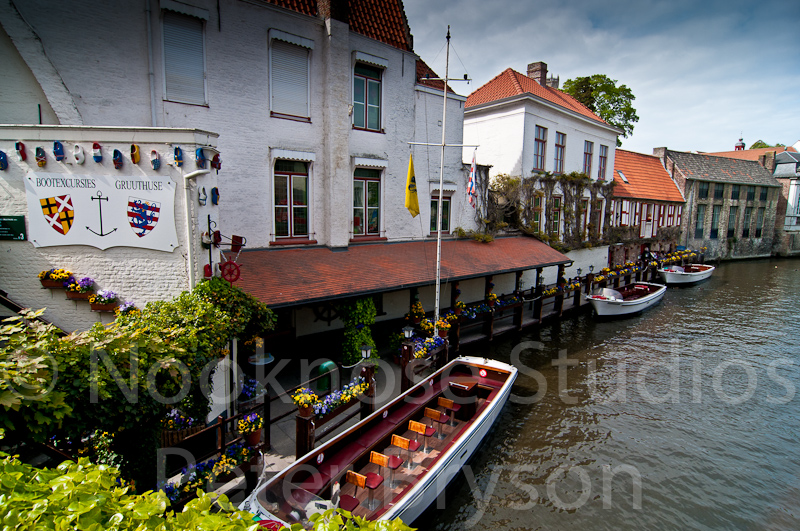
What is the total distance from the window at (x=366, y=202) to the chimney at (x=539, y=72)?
54.2 ft

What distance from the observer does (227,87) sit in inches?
422

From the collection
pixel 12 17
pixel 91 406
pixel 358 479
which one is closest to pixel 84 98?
pixel 12 17

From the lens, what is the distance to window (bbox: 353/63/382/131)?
13.5 m

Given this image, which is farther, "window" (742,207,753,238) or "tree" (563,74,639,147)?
"window" (742,207,753,238)

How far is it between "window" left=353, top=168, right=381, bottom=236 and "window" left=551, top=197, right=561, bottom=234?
13.1 meters

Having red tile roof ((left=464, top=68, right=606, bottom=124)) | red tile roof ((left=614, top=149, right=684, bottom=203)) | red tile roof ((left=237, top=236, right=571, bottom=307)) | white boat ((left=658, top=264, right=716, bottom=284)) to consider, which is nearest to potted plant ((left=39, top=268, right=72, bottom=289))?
red tile roof ((left=237, top=236, right=571, bottom=307))

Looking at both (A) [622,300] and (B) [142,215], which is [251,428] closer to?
(B) [142,215]

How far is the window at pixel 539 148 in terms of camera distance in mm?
21688

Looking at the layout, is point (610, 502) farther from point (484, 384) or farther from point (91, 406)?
point (91, 406)

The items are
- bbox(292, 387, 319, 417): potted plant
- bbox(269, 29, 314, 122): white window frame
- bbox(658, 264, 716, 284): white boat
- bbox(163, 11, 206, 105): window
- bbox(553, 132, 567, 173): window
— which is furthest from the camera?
bbox(658, 264, 716, 284): white boat

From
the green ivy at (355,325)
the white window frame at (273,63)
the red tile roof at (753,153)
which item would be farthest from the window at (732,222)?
the white window frame at (273,63)

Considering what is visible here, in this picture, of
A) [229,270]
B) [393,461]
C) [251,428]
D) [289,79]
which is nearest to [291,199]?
[289,79]

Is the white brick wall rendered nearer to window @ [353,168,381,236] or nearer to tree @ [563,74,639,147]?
window @ [353,168,381,236]

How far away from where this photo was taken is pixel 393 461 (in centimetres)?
758
